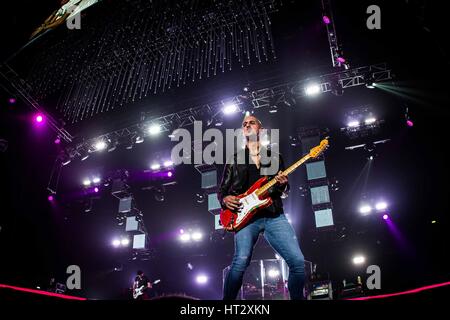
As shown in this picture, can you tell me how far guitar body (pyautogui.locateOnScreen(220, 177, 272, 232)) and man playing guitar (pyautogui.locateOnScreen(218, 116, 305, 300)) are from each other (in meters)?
0.04

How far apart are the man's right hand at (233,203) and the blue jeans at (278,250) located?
0.78ft

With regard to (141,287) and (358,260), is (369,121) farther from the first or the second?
(141,287)

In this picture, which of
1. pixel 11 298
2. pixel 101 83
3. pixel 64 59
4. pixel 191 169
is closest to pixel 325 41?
pixel 101 83

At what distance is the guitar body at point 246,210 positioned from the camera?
337cm

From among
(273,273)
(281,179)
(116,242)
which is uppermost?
(116,242)

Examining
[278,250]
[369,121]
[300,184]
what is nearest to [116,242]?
[300,184]

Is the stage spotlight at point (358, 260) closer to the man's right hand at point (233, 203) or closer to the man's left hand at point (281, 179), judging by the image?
the man's left hand at point (281, 179)

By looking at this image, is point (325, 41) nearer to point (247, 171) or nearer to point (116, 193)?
point (247, 171)

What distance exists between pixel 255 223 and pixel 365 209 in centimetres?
1136

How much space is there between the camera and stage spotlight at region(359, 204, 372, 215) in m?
13.1

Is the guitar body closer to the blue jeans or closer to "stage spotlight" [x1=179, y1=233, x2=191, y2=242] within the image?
the blue jeans

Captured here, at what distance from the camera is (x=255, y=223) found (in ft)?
11.1

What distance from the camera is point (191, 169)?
16.0 meters

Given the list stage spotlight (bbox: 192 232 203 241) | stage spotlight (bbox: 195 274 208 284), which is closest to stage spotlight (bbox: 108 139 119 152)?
stage spotlight (bbox: 192 232 203 241)
